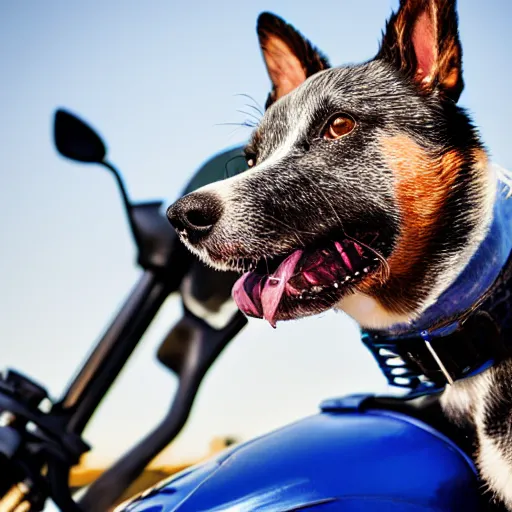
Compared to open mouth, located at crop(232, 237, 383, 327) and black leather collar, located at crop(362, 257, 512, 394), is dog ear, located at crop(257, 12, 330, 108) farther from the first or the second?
black leather collar, located at crop(362, 257, 512, 394)

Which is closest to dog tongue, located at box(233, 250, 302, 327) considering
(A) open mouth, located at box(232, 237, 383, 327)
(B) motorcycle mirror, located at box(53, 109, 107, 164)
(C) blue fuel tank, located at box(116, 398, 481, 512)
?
(A) open mouth, located at box(232, 237, 383, 327)

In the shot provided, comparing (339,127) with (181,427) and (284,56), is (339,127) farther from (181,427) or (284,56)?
(181,427)

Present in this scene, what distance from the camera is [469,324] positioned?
4.68 feet

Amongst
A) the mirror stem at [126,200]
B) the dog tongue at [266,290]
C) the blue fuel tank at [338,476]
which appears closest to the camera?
the blue fuel tank at [338,476]

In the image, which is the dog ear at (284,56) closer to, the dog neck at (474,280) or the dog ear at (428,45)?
the dog ear at (428,45)

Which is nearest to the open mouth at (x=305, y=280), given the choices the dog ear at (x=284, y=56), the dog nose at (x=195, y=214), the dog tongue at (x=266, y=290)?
the dog tongue at (x=266, y=290)

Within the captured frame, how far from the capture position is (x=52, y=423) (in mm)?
1752

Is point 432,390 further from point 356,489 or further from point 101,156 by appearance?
point 101,156

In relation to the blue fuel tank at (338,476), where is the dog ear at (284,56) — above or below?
above

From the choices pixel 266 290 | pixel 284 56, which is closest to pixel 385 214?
pixel 266 290

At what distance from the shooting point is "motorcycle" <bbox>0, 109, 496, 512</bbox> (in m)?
1.29

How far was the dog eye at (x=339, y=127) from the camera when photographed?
1.63 metres

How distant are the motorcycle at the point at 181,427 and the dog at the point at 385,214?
0.57 feet

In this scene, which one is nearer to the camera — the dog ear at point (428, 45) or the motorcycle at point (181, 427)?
the motorcycle at point (181, 427)
